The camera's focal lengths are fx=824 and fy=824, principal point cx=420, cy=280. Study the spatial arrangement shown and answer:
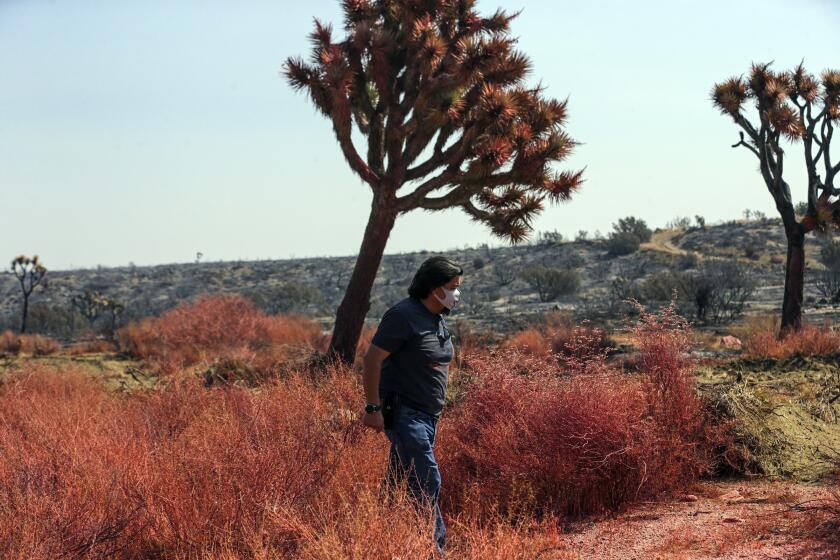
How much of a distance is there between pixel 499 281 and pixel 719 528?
101 feet

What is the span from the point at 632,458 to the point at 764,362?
7.33 metres

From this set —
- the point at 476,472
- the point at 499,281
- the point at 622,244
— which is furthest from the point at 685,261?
the point at 476,472

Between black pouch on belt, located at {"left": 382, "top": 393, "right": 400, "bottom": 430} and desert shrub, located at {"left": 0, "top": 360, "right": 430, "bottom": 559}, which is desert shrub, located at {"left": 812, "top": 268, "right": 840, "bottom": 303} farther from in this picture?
black pouch on belt, located at {"left": 382, "top": 393, "right": 400, "bottom": 430}

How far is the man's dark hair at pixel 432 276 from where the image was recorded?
4840mm

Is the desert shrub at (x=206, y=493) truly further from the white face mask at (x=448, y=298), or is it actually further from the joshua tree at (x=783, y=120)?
the joshua tree at (x=783, y=120)

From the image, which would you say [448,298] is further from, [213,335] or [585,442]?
[213,335]

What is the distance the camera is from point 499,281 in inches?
1419

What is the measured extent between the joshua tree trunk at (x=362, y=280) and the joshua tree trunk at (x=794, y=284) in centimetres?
752

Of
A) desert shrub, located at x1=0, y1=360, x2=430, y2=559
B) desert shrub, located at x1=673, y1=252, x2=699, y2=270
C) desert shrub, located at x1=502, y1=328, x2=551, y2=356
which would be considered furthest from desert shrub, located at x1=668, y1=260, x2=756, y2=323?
desert shrub, located at x1=0, y1=360, x2=430, y2=559

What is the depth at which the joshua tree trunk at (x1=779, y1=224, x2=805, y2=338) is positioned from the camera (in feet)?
50.1

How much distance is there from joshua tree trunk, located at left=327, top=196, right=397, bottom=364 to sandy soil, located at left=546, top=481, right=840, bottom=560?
7.71m

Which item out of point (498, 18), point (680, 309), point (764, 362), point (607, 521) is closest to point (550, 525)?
point (607, 521)

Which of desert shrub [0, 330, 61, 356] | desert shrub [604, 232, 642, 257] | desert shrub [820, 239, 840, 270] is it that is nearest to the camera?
desert shrub [0, 330, 61, 356]

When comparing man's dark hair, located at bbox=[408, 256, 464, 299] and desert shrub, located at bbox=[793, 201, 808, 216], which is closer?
man's dark hair, located at bbox=[408, 256, 464, 299]
